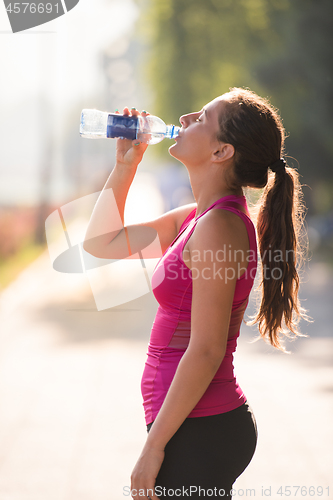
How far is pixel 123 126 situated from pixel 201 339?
0.96 meters

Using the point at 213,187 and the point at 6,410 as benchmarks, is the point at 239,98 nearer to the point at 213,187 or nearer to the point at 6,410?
the point at 213,187

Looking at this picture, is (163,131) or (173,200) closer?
(163,131)

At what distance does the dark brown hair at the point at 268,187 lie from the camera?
1605mm

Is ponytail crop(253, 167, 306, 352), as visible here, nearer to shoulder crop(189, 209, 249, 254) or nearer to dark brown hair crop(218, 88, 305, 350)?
dark brown hair crop(218, 88, 305, 350)

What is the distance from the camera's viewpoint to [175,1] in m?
13.6

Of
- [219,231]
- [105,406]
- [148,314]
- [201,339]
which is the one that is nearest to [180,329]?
[201,339]

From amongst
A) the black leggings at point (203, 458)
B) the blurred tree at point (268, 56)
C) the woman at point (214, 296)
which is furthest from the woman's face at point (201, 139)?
the blurred tree at point (268, 56)

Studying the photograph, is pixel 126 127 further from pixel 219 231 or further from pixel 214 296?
pixel 214 296

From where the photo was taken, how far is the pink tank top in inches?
58.9

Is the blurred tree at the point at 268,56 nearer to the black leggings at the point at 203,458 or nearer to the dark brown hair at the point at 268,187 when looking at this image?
the dark brown hair at the point at 268,187

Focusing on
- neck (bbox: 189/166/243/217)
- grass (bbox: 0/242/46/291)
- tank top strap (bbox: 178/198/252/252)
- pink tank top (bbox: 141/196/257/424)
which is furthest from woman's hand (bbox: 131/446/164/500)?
grass (bbox: 0/242/46/291)

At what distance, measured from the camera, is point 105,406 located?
4090 millimetres

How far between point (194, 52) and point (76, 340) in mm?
10393

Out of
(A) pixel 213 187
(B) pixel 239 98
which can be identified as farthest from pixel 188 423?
(B) pixel 239 98
